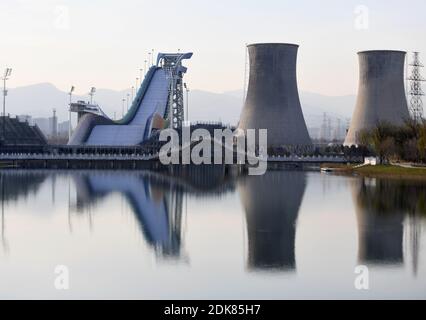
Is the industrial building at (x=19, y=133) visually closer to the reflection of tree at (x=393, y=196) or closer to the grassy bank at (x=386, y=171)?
the grassy bank at (x=386, y=171)

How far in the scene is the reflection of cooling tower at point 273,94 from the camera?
42.3 m

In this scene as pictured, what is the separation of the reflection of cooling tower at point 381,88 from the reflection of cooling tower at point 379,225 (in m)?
17.0

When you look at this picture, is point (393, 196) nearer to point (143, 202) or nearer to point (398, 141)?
point (143, 202)

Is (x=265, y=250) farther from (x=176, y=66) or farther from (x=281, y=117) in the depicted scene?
(x=176, y=66)

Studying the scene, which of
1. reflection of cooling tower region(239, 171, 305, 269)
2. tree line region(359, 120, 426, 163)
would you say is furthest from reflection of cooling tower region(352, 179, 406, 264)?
tree line region(359, 120, 426, 163)

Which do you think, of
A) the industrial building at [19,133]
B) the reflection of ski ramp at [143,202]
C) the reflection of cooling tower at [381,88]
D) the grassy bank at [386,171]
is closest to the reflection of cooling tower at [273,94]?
the reflection of cooling tower at [381,88]

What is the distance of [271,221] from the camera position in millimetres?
16797

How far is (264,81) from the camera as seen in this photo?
4250 centimetres

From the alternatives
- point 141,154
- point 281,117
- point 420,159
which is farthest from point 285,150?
point 420,159

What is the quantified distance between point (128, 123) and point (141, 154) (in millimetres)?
6864

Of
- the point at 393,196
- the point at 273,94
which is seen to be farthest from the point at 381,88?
the point at 393,196

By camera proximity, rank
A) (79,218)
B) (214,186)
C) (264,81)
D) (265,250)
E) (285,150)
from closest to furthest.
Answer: (265,250)
(79,218)
(214,186)
(264,81)
(285,150)

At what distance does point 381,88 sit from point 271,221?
1060 inches

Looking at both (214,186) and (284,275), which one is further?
(214,186)
